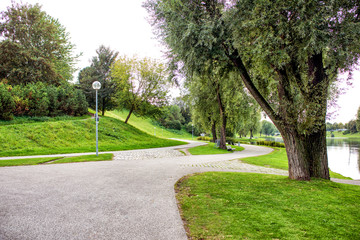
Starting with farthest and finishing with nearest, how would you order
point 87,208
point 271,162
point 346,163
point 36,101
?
point 346,163 → point 36,101 → point 271,162 → point 87,208

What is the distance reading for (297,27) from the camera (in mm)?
5551

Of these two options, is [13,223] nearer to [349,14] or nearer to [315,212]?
[315,212]

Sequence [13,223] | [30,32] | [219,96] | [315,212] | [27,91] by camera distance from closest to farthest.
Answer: [13,223] < [315,212] < [27,91] < [219,96] < [30,32]

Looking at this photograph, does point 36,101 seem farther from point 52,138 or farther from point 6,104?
point 52,138

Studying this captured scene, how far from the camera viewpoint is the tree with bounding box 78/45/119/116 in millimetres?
29344

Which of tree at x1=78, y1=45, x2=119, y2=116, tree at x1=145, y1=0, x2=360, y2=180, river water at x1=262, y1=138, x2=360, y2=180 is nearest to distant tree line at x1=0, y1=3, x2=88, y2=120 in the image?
tree at x1=78, y1=45, x2=119, y2=116

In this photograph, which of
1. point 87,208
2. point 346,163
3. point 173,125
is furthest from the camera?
point 173,125

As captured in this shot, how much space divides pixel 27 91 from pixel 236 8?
19.5 meters

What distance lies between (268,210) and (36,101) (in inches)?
832

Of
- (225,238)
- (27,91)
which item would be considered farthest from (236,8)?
(27,91)

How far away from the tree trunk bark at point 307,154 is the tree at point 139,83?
75.1 feet

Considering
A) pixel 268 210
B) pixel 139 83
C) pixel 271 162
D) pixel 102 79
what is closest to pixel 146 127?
pixel 102 79

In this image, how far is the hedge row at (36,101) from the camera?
619 inches

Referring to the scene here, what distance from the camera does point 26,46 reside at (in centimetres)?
2189
